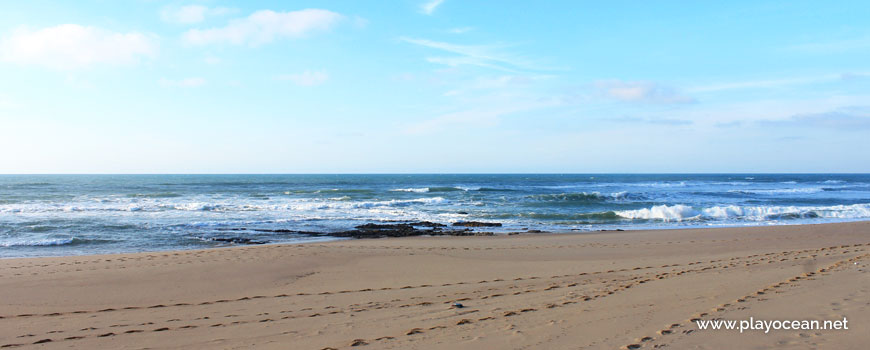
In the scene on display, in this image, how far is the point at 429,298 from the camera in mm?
6453

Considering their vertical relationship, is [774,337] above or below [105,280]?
above

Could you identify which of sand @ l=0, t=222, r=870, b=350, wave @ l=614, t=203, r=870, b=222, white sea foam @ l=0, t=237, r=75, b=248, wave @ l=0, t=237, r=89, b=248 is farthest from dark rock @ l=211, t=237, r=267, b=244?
wave @ l=614, t=203, r=870, b=222

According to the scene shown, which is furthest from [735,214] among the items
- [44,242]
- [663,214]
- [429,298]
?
[44,242]

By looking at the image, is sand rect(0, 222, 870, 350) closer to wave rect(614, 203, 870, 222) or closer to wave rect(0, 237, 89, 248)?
wave rect(0, 237, 89, 248)

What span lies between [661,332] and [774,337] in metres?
0.90

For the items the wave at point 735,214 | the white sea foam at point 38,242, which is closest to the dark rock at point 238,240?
the white sea foam at point 38,242

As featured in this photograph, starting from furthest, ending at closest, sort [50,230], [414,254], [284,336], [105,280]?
[50,230] → [414,254] → [105,280] → [284,336]

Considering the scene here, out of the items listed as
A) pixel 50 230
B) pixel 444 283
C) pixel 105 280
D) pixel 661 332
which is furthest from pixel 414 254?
pixel 50 230

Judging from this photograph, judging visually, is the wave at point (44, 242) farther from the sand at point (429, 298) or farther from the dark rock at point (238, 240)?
the sand at point (429, 298)

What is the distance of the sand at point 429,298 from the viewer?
172 inches

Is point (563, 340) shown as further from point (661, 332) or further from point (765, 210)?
point (765, 210)

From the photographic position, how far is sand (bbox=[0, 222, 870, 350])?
4.38m

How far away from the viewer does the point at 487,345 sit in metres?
4.09

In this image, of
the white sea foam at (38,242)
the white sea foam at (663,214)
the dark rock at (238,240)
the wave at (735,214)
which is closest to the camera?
the white sea foam at (38,242)
